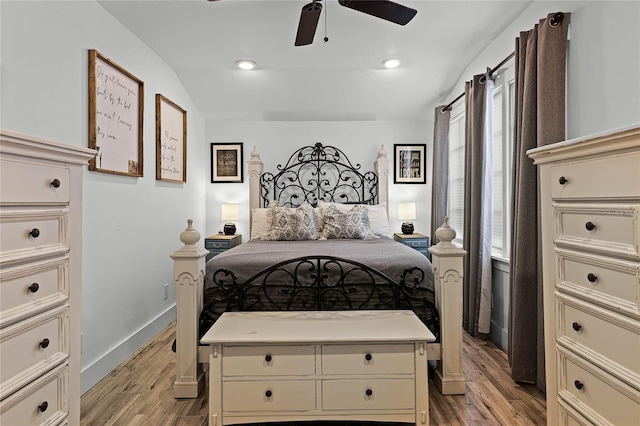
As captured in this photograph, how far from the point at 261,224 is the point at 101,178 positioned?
175cm

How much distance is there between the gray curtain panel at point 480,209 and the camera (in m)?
2.99

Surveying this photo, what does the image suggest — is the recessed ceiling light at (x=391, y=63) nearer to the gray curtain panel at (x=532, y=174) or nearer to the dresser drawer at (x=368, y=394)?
the gray curtain panel at (x=532, y=174)

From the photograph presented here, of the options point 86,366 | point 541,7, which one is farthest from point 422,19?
point 86,366

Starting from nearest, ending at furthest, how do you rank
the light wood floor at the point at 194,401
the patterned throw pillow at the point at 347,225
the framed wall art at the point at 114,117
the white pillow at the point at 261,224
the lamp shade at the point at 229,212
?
the light wood floor at the point at 194,401, the framed wall art at the point at 114,117, the patterned throw pillow at the point at 347,225, the white pillow at the point at 261,224, the lamp shade at the point at 229,212

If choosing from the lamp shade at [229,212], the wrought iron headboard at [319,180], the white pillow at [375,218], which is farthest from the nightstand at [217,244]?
the white pillow at [375,218]

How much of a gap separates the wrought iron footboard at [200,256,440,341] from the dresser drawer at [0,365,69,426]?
109 cm

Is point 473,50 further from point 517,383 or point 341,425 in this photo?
point 341,425

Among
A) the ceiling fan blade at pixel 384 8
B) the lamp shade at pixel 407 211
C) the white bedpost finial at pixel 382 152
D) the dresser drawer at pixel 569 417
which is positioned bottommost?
the dresser drawer at pixel 569 417

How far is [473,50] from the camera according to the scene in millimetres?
3242

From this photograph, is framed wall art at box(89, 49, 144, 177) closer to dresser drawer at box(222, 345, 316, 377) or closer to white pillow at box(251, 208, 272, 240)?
white pillow at box(251, 208, 272, 240)

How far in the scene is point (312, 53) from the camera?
3.33 metres

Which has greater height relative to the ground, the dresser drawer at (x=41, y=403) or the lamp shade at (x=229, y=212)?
the lamp shade at (x=229, y=212)

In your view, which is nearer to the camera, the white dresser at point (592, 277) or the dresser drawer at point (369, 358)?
the white dresser at point (592, 277)

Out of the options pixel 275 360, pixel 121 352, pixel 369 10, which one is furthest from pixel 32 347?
pixel 369 10
